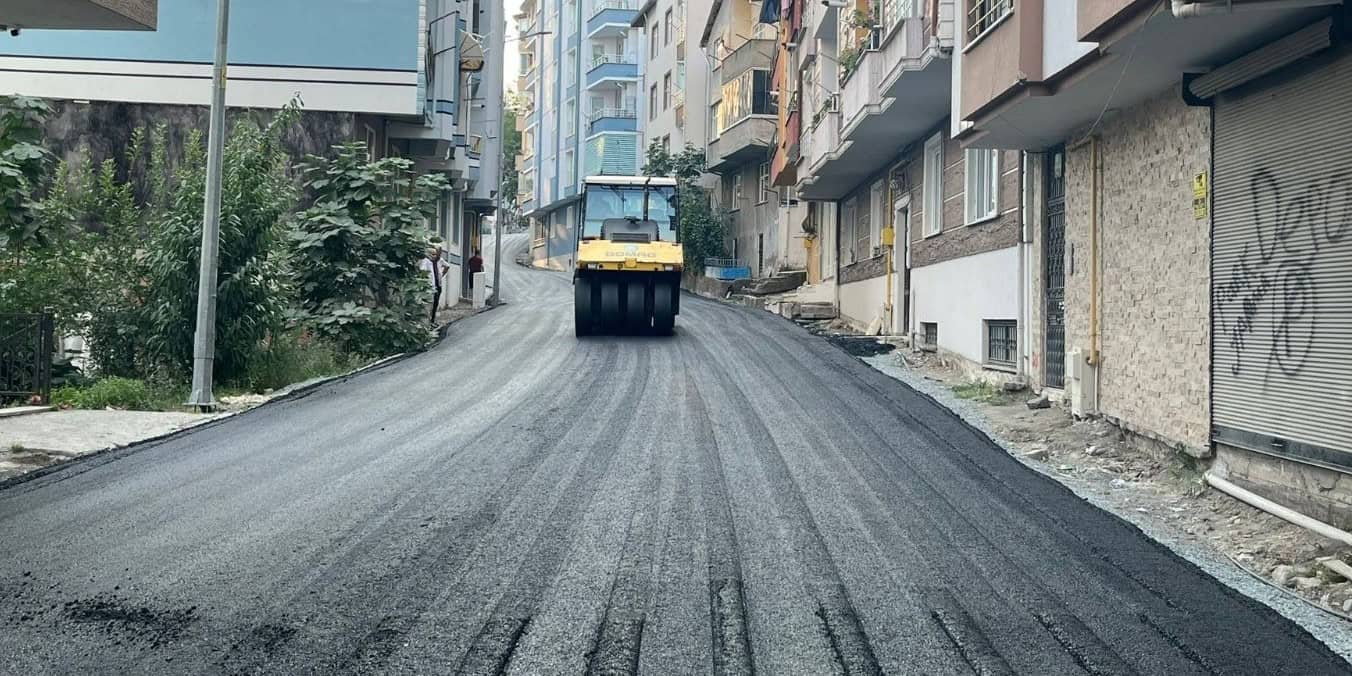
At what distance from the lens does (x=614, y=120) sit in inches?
2494

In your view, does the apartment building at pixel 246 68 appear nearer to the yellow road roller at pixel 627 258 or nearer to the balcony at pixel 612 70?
the yellow road roller at pixel 627 258

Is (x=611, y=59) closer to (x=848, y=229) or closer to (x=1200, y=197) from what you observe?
(x=848, y=229)

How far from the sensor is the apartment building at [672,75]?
5231cm

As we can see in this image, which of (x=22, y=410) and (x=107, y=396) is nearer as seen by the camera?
(x=22, y=410)

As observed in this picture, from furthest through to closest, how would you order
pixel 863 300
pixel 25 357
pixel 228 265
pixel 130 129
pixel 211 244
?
pixel 863 300
pixel 130 129
pixel 228 265
pixel 211 244
pixel 25 357

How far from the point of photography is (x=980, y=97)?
13484mm

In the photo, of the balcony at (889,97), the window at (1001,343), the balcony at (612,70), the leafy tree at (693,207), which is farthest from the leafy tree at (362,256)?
the balcony at (612,70)

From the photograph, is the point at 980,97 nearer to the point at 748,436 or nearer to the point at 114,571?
the point at 748,436

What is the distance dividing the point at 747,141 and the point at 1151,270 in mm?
31058

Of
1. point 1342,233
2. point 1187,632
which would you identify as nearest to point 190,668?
point 1187,632

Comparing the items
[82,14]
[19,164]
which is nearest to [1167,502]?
[82,14]

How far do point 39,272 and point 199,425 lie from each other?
445cm

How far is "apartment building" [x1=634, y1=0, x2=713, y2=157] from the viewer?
52306mm

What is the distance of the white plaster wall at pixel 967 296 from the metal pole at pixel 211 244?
985 cm
